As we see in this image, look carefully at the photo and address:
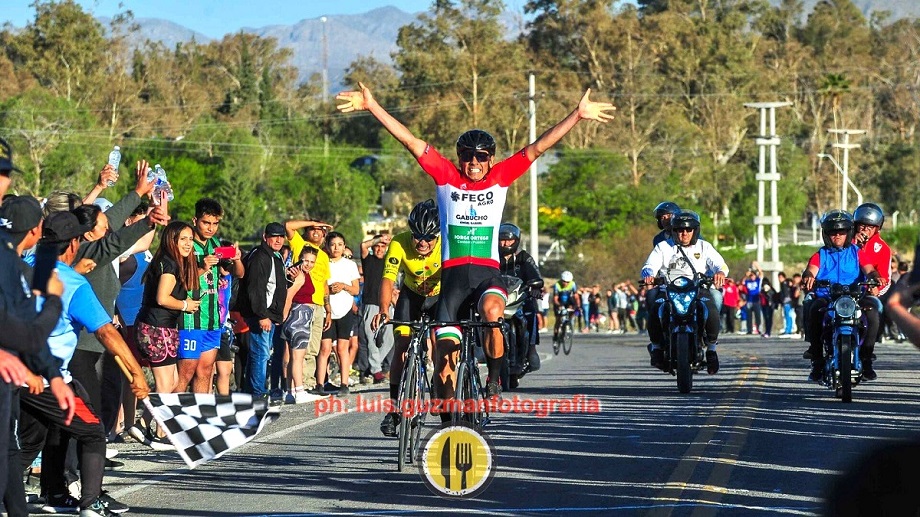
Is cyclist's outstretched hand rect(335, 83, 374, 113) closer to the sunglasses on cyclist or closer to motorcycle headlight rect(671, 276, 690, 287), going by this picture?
the sunglasses on cyclist

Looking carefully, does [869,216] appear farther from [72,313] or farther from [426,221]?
[72,313]

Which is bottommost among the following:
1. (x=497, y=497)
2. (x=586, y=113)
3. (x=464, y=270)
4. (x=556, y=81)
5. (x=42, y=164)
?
(x=497, y=497)

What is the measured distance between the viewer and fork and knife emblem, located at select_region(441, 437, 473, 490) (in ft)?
29.2

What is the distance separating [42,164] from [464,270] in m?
66.1

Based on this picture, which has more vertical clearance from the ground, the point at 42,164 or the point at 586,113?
the point at 42,164

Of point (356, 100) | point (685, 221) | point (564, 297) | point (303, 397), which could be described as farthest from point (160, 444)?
point (564, 297)

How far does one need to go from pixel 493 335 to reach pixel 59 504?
122 inches

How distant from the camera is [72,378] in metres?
8.18

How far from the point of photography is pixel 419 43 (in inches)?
3265

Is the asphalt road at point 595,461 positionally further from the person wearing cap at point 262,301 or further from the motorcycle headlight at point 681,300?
the motorcycle headlight at point 681,300

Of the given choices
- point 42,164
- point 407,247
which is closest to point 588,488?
point 407,247

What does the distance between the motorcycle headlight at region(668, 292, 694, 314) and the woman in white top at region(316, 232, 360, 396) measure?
4.04 metres

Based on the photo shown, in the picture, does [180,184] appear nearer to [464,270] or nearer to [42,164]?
[42,164]

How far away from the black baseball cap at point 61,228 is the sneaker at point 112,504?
141 centimetres
